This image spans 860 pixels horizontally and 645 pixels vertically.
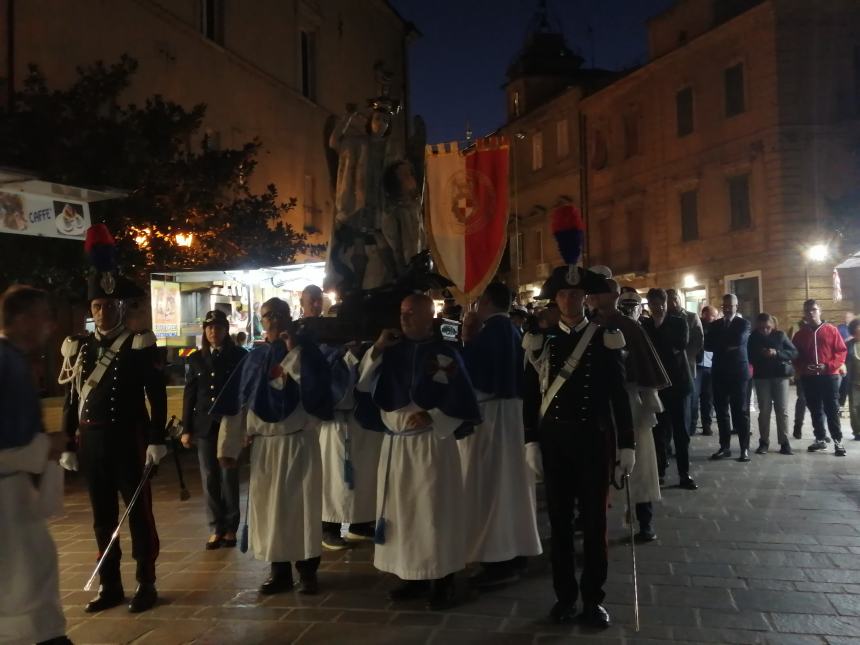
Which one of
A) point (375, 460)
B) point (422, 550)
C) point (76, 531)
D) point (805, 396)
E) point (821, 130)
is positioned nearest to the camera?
point (422, 550)

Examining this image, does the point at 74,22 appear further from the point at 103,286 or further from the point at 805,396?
the point at 805,396

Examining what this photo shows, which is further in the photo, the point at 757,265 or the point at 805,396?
the point at 757,265

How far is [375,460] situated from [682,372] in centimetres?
359

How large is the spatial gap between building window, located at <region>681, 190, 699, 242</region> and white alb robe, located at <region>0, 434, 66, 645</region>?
2899cm

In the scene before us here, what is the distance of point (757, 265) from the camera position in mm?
26797

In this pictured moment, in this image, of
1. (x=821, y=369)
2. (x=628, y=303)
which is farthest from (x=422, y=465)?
(x=821, y=369)

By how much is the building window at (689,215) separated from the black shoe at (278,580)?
27.1 meters

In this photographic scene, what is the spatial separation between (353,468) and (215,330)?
1778 mm

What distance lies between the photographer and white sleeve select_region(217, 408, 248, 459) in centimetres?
571

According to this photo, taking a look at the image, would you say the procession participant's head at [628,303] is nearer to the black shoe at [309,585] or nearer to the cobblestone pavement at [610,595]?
the cobblestone pavement at [610,595]

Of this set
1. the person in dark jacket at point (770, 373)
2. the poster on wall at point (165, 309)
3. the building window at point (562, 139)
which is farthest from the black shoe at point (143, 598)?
the building window at point (562, 139)

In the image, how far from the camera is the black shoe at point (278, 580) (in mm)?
5505

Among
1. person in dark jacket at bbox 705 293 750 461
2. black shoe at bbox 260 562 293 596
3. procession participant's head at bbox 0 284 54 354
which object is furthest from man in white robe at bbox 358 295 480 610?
person in dark jacket at bbox 705 293 750 461

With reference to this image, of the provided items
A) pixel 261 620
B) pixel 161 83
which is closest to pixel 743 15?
pixel 161 83
